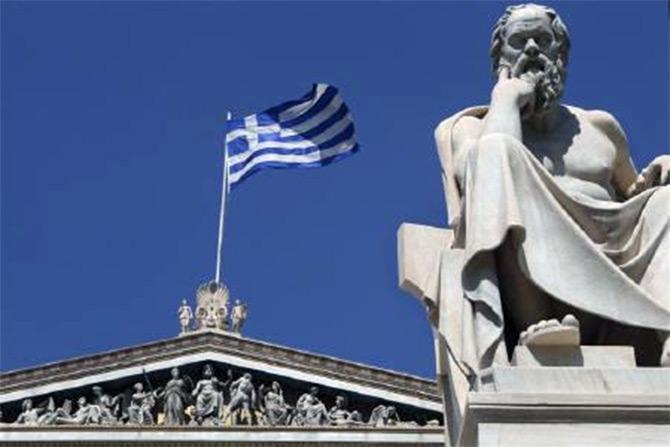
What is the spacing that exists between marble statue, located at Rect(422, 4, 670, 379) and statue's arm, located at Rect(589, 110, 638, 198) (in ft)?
0.17

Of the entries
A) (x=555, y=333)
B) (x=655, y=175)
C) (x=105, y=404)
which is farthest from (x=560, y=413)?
(x=105, y=404)

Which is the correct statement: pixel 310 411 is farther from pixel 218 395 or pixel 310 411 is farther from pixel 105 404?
pixel 105 404

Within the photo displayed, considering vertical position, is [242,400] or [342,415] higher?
[242,400]

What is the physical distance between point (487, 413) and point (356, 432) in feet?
77.4

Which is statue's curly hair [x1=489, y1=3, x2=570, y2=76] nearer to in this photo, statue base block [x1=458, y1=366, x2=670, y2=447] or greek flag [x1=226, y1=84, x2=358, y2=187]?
statue base block [x1=458, y1=366, x2=670, y2=447]

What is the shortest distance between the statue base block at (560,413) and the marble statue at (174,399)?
23.5 m

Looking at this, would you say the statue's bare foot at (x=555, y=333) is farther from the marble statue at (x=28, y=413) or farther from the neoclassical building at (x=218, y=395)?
the marble statue at (x=28, y=413)

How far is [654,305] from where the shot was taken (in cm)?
297

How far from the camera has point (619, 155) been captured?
136 inches

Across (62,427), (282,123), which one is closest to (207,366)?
(62,427)

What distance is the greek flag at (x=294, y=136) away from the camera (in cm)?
2309

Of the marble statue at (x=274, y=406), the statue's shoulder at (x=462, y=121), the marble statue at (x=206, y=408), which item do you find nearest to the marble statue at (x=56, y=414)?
the marble statue at (x=206, y=408)

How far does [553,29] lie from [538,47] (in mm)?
52

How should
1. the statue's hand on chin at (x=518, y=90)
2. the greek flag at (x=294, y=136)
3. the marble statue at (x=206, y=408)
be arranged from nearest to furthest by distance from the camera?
the statue's hand on chin at (x=518, y=90) < the greek flag at (x=294, y=136) < the marble statue at (x=206, y=408)
